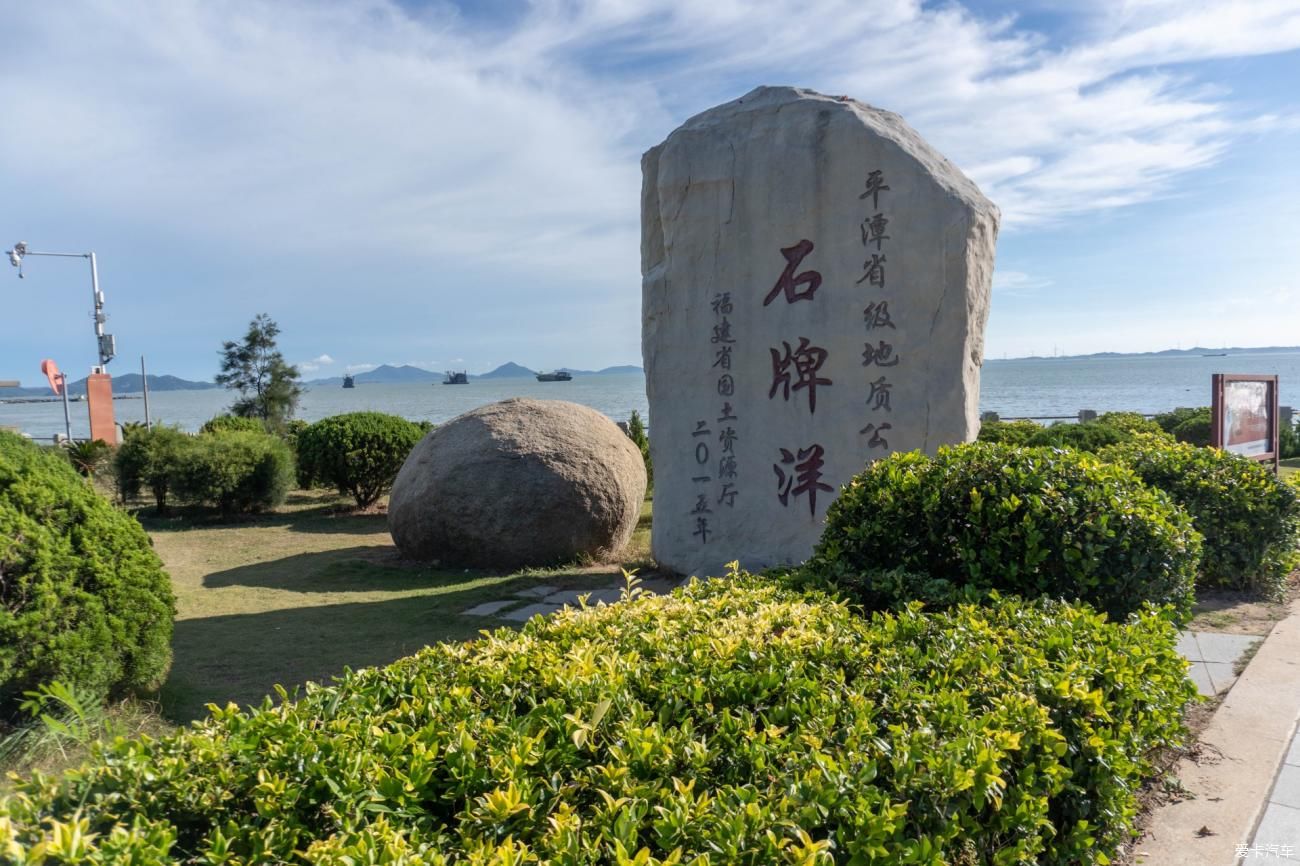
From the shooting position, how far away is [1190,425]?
14133 mm

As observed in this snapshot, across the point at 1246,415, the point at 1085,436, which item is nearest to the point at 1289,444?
the point at 1085,436

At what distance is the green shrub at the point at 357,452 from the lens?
12.0 metres

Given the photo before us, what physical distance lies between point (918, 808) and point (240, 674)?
4.38 m

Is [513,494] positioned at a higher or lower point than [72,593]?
lower

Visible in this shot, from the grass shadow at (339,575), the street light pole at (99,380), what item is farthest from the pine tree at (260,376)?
the grass shadow at (339,575)

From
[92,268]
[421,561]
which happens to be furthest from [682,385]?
[92,268]

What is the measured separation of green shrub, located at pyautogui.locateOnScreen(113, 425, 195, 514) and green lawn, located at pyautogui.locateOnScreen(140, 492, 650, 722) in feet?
2.43

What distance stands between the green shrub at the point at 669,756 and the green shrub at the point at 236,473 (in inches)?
386

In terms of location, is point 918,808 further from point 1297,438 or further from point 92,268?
point 92,268

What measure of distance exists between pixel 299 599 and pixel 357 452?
4974 millimetres

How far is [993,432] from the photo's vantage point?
1202 cm

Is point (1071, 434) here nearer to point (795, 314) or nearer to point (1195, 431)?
point (795, 314)

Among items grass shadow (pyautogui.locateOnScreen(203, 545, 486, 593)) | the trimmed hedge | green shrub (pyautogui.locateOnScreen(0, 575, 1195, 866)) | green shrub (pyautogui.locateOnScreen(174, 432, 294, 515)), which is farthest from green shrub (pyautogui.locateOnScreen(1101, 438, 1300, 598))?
green shrub (pyautogui.locateOnScreen(174, 432, 294, 515))

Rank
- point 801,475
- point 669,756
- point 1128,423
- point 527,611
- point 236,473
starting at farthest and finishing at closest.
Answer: point 1128,423
point 236,473
point 801,475
point 527,611
point 669,756
